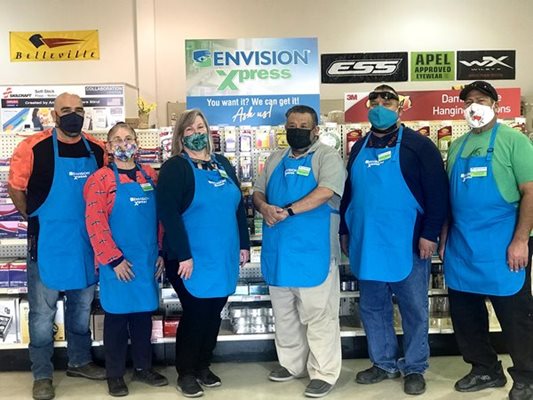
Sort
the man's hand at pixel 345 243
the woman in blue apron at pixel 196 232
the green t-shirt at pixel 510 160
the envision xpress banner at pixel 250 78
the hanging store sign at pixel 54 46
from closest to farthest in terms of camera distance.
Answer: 1. the green t-shirt at pixel 510 160
2. the woman in blue apron at pixel 196 232
3. the man's hand at pixel 345 243
4. the envision xpress banner at pixel 250 78
5. the hanging store sign at pixel 54 46

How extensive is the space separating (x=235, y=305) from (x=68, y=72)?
6.09 meters

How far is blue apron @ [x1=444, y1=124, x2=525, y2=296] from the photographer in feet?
10.3

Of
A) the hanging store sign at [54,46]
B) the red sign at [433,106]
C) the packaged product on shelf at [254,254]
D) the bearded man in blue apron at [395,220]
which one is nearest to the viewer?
the bearded man in blue apron at [395,220]

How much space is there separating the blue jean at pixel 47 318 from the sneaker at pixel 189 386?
766 mm

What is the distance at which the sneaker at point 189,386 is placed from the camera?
11.1 ft

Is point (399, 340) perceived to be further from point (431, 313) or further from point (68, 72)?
point (68, 72)

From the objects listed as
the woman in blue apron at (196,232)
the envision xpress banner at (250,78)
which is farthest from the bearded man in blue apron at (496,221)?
the woman in blue apron at (196,232)

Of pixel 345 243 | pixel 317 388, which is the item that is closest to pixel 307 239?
pixel 345 243

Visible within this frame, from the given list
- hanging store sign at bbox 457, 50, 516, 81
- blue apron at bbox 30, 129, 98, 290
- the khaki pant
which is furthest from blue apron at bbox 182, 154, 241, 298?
hanging store sign at bbox 457, 50, 516, 81

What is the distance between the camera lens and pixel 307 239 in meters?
3.34

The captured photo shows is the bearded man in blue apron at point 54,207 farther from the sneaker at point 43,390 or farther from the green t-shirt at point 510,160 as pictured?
the green t-shirt at point 510,160

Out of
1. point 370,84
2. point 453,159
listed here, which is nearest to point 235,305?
point 453,159

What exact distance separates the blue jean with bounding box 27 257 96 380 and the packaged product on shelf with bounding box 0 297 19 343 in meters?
0.36

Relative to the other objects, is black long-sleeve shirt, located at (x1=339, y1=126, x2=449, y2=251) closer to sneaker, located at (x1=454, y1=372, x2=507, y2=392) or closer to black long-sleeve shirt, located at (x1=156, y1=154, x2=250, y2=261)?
sneaker, located at (x1=454, y1=372, x2=507, y2=392)
